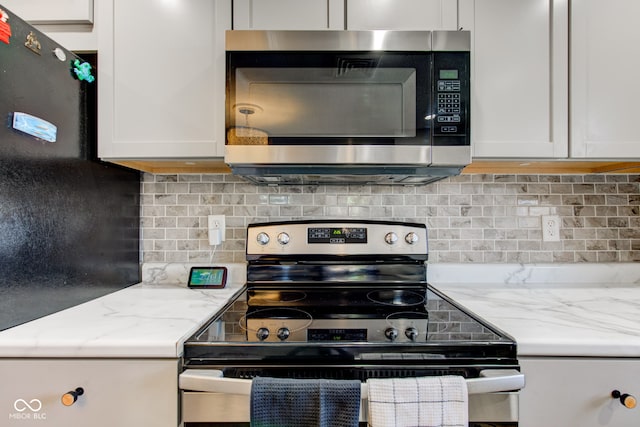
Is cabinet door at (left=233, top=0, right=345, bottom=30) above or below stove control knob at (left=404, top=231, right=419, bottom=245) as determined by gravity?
above

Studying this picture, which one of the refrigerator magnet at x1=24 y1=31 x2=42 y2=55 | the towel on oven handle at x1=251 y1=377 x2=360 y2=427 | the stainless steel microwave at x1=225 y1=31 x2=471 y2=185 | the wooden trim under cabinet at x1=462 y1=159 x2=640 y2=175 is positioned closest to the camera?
the towel on oven handle at x1=251 y1=377 x2=360 y2=427

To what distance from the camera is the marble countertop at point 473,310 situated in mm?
740

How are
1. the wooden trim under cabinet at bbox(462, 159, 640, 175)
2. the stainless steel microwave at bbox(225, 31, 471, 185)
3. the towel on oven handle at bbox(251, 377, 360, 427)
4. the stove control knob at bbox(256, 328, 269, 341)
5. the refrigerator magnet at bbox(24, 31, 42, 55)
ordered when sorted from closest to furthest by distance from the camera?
the towel on oven handle at bbox(251, 377, 360, 427), the stove control knob at bbox(256, 328, 269, 341), the refrigerator magnet at bbox(24, 31, 42, 55), the stainless steel microwave at bbox(225, 31, 471, 185), the wooden trim under cabinet at bbox(462, 159, 640, 175)

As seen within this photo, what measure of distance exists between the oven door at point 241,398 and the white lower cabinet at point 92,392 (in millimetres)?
49

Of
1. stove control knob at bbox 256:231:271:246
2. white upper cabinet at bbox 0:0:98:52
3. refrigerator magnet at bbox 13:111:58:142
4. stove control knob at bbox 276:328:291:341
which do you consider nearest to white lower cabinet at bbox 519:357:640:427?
stove control knob at bbox 276:328:291:341

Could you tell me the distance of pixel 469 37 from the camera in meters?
0.99

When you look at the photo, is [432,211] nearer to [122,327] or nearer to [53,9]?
[122,327]

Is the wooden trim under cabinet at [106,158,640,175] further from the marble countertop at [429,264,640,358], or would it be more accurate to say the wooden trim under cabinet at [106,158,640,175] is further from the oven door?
the oven door

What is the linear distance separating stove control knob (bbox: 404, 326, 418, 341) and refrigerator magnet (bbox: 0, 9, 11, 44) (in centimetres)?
125

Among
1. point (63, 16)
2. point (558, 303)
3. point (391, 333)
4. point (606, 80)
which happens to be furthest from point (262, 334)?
point (606, 80)

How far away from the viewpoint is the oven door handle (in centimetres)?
69

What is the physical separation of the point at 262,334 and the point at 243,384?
0.46ft

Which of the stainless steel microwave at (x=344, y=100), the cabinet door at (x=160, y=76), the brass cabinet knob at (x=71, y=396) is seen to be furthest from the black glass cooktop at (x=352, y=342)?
the cabinet door at (x=160, y=76)

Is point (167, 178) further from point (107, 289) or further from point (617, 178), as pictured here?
point (617, 178)
